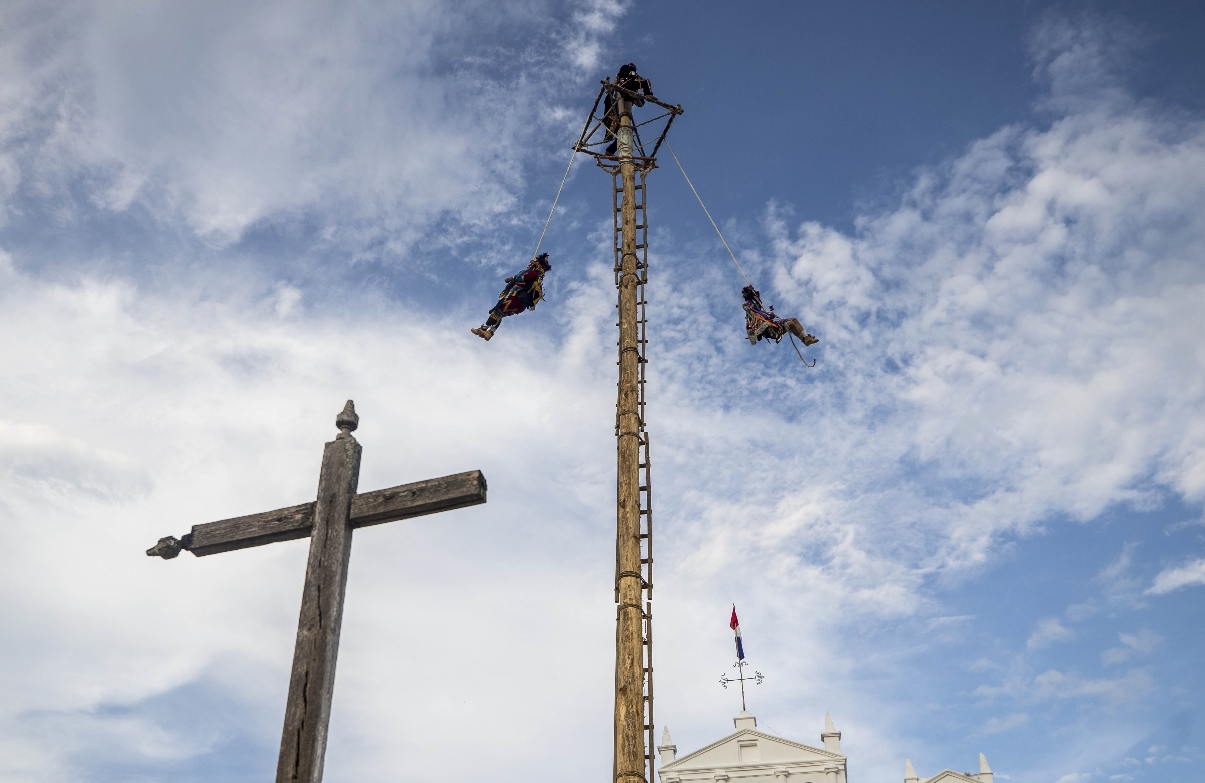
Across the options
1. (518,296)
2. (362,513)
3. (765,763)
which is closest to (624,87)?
(518,296)

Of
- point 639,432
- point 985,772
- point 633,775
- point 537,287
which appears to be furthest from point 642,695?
point 985,772

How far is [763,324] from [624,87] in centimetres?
529

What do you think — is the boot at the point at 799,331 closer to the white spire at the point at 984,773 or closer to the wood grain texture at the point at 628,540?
the wood grain texture at the point at 628,540

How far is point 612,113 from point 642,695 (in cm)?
1091

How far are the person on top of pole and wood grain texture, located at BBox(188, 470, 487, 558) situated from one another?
453 inches

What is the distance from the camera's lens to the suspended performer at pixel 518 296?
15.4 metres

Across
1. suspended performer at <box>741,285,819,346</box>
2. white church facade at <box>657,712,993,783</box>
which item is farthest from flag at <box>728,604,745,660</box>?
suspended performer at <box>741,285,819,346</box>

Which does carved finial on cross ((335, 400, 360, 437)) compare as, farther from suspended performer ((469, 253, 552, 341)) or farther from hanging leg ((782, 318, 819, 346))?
hanging leg ((782, 318, 819, 346))

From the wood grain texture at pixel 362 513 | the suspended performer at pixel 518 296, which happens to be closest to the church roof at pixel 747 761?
the suspended performer at pixel 518 296

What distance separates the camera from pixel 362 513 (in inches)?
249

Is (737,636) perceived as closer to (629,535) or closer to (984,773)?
(984,773)

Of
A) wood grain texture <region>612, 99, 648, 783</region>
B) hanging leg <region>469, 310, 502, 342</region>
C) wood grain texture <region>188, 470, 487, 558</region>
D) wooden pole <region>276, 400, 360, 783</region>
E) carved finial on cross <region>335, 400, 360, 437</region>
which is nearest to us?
wooden pole <region>276, 400, 360, 783</region>

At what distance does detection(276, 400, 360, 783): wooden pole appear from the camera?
5.57 metres

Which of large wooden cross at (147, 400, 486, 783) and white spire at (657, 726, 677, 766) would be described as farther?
white spire at (657, 726, 677, 766)
